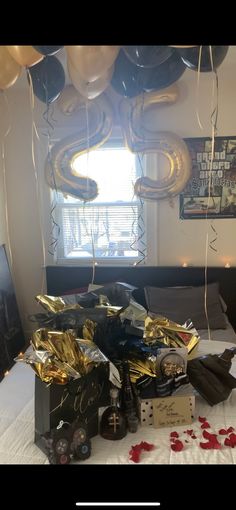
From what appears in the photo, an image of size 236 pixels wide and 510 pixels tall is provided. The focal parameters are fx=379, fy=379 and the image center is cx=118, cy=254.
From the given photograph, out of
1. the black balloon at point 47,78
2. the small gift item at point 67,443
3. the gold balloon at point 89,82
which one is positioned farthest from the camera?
the black balloon at point 47,78

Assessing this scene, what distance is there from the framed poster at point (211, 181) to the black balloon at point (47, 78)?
3.85 ft

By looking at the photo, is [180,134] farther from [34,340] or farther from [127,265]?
[34,340]

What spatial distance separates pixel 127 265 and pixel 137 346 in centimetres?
185

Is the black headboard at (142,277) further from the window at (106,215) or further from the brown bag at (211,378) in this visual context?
the brown bag at (211,378)

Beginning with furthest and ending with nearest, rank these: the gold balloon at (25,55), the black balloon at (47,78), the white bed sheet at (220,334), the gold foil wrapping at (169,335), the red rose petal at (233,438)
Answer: the white bed sheet at (220,334) < the black balloon at (47,78) < the gold balloon at (25,55) < the gold foil wrapping at (169,335) < the red rose petal at (233,438)

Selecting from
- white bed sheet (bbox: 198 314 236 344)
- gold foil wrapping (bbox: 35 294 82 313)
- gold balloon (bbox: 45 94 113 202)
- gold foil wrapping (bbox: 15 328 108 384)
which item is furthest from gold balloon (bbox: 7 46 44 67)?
white bed sheet (bbox: 198 314 236 344)

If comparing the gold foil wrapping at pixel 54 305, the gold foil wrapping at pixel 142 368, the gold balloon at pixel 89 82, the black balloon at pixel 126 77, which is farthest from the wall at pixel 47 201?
the gold foil wrapping at pixel 142 368

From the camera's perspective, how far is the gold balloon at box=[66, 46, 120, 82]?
5.24ft

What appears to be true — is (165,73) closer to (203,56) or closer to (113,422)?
(203,56)

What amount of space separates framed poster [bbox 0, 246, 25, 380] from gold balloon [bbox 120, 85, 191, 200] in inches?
48.4

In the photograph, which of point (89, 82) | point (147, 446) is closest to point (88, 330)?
point (147, 446)

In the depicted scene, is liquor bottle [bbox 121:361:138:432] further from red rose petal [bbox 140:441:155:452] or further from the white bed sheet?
the white bed sheet

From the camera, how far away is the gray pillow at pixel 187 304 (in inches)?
112

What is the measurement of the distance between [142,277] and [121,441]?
200 cm
